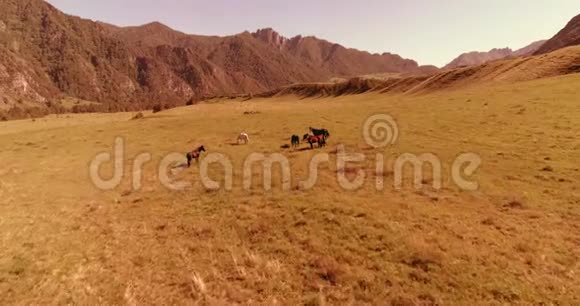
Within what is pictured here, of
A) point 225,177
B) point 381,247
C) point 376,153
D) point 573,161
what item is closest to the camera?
point 381,247

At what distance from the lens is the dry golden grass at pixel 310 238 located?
1075cm

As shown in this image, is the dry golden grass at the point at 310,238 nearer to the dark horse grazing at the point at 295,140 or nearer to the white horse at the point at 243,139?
the dark horse grazing at the point at 295,140

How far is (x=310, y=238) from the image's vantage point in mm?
13812

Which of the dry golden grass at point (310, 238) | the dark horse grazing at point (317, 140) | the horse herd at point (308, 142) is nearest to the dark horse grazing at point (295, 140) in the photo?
the horse herd at point (308, 142)

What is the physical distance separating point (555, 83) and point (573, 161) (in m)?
34.0

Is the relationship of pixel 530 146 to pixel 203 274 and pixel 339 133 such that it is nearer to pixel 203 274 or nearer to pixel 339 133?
pixel 339 133

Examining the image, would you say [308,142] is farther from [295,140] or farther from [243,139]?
[243,139]

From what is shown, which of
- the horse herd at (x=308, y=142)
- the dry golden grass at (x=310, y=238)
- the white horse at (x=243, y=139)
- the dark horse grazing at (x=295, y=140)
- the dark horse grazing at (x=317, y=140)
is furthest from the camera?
the white horse at (x=243, y=139)

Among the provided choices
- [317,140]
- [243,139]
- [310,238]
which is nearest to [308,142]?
[317,140]

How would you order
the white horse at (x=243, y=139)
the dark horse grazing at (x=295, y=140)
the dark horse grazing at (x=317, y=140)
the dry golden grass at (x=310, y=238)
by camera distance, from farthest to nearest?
1. the white horse at (x=243, y=139)
2. the dark horse grazing at (x=295, y=140)
3. the dark horse grazing at (x=317, y=140)
4. the dry golden grass at (x=310, y=238)

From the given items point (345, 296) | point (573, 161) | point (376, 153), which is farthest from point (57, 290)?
point (573, 161)

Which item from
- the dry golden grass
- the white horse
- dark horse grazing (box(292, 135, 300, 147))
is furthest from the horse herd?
the white horse

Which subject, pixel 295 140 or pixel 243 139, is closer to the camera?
pixel 295 140

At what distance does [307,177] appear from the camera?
2159 cm
